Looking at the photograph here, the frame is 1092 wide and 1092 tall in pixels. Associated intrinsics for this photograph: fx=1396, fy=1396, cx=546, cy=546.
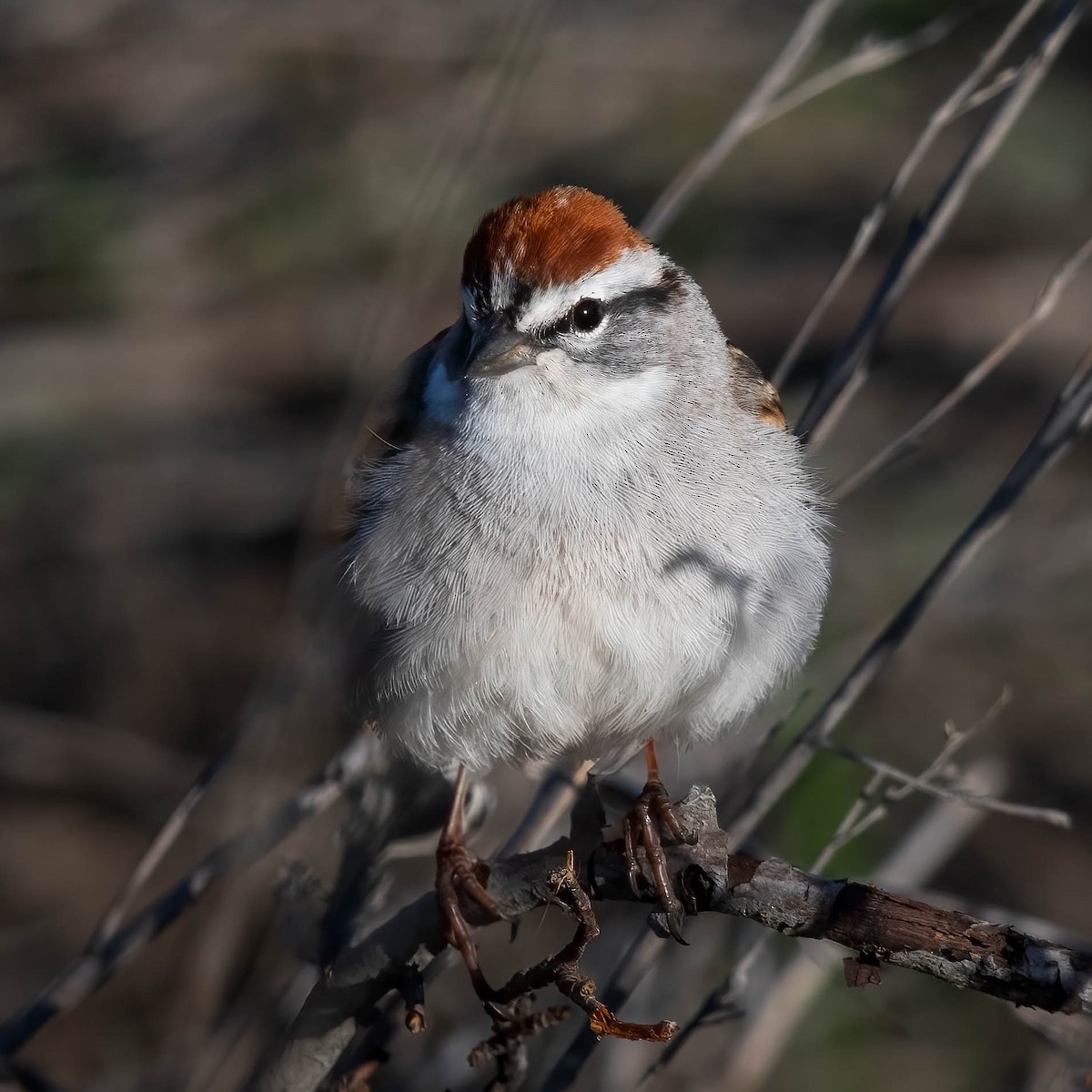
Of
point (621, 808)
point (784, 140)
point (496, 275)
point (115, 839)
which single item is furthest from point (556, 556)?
point (784, 140)

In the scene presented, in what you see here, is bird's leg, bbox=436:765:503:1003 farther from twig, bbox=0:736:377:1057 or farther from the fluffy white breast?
twig, bbox=0:736:377:1057

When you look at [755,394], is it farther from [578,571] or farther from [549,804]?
[549,804]

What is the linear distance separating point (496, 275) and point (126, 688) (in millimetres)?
4174

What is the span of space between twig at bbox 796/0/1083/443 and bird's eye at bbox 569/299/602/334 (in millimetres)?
669

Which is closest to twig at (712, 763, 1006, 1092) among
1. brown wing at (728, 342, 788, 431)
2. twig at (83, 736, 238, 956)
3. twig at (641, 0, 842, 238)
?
brown wing at (728, 342, 788, 431)

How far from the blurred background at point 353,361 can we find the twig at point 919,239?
1.81m

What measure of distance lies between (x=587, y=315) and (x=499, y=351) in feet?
1.16

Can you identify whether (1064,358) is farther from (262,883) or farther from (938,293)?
(262,883)

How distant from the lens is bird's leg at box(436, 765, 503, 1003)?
329 centimetres

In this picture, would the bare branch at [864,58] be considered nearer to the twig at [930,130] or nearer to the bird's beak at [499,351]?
the twig at [930,130]

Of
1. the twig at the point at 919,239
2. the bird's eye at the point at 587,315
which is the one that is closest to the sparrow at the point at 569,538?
the bird's eye at the point at 587,315

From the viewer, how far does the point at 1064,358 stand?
7641mm

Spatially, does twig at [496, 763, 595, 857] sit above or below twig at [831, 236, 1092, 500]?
below

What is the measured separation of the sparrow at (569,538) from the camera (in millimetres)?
3480
